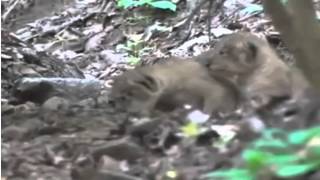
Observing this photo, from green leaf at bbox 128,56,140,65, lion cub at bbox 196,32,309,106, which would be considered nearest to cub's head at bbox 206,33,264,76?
lion cub at bbox 196,32,309,106

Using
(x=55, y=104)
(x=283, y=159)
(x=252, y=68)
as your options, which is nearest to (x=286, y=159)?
(x=283, y=159)

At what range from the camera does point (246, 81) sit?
11.3 ft

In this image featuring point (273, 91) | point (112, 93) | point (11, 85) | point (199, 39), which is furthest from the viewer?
point (199, 39)

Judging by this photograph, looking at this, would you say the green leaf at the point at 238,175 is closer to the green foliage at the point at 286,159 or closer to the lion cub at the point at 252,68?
the green foliage at the point at 286,159

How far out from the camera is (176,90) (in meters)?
3.54

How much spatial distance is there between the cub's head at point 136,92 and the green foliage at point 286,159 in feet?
4.67

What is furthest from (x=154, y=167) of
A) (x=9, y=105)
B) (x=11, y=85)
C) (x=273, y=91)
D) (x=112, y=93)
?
(x=11, y=85)

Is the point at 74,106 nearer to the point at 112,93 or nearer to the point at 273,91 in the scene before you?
the point at 112,93

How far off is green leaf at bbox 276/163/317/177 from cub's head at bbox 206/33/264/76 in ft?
4.86

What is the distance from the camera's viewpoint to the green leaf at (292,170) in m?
1.95

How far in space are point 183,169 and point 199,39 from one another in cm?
481

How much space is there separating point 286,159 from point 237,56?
1498 millimetres

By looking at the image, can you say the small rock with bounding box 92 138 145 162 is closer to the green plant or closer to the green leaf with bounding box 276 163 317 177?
the green leaf with bounding box 276 163 317 177

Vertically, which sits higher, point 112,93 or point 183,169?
point 112,93
